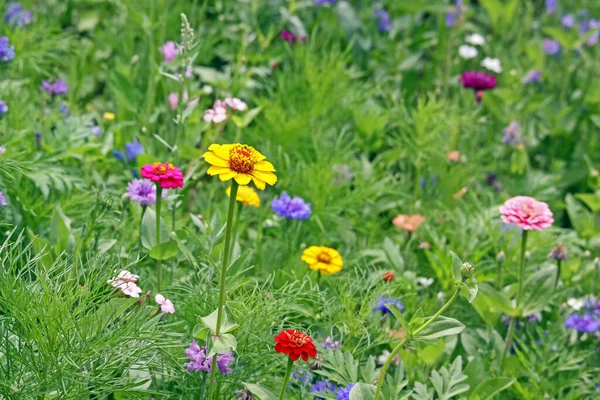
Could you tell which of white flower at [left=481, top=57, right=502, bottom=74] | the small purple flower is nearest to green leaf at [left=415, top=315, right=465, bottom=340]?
the small purple flower

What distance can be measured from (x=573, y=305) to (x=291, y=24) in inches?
58.8

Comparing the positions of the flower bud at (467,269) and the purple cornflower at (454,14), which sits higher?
the flower bud at (467,269)

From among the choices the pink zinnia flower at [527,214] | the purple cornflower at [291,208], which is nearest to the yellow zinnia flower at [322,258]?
the purple cornflower at [291,208]

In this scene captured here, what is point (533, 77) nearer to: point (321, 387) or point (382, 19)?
point (382, 19)

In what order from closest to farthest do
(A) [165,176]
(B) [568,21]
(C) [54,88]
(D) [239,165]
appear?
(D) [239,165] < (A) [165,176] < (C) [54,88] < (B) [568,21]

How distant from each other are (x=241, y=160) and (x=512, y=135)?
61.9 inches

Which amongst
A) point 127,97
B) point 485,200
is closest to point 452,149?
point 485,200

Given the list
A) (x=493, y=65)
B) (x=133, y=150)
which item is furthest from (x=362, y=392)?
(x=493, y=65)

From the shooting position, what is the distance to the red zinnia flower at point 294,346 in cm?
122

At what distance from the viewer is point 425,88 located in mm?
2957

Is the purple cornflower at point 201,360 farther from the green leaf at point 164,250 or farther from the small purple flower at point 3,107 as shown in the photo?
the small purple flower at point 3,107

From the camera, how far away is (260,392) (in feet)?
4.31

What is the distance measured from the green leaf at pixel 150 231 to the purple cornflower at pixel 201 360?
0.26 metres

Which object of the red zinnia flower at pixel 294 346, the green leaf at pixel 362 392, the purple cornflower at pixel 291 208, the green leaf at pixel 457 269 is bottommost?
the purple cornflower at pixel 291 208
